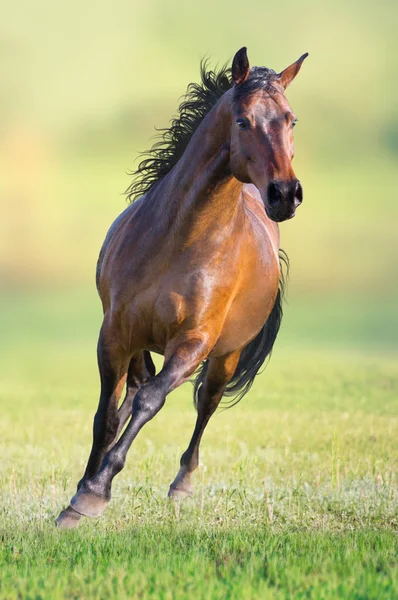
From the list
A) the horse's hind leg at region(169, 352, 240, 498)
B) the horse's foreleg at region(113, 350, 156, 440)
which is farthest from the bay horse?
the horse's foreleg at region(113, 350, 156, 440)

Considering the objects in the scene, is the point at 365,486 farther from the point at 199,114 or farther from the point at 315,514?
the point at 199,114

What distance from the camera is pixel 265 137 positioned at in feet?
19.5

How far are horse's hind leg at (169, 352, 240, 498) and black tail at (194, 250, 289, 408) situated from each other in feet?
2.03

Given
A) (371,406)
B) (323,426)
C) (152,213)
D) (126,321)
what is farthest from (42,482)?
(371,406)

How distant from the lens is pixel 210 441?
11609mm

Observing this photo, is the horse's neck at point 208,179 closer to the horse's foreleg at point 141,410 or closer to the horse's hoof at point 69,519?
the horse's foreleg at point 141,410

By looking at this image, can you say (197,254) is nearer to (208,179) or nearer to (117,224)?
(208,179)

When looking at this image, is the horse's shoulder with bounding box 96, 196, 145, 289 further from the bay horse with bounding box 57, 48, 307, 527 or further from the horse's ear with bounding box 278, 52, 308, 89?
the horse's ear with bounding box 278, 52, 308, 89

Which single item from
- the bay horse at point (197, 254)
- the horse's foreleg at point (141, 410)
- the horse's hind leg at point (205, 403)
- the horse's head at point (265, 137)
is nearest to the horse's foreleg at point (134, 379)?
the horse's hind leg at point (205, 403)

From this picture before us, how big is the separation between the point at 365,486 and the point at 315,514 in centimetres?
137

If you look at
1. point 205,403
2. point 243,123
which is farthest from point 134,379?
point 243,123

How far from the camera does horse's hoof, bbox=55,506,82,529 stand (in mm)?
6832

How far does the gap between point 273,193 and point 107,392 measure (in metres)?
2.38

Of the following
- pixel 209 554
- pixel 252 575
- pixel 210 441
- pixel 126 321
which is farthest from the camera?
pixel 210 441
